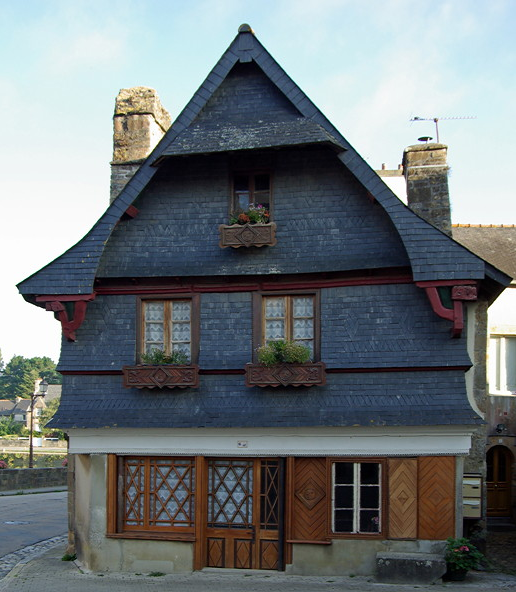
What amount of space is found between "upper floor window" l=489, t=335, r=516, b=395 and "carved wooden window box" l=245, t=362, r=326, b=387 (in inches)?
398

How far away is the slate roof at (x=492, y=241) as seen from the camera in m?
23.4

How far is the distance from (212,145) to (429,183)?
4.64 m

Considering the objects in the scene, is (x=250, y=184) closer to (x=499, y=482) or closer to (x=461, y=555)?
(x=461, y=555)

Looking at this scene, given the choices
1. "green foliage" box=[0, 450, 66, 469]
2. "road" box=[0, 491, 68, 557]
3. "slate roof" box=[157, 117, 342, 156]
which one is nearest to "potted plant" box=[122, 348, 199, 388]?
"slate roof" box=[157, 117, 342, 156]

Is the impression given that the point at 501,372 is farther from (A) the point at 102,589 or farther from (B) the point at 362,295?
(A) the point at 102,589

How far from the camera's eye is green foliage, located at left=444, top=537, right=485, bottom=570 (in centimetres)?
1409

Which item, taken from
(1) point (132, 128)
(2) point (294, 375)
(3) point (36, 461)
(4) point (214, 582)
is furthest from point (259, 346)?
(3) point (36, 461)

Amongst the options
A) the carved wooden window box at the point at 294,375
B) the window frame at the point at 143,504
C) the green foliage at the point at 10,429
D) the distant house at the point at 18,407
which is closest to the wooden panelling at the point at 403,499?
the carved wooden window box at the point at 294,375

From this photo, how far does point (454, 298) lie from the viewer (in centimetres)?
1457

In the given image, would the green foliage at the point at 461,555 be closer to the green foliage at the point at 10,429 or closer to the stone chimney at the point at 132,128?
the stone chimney at the point at 132,128

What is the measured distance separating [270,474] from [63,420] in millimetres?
3934

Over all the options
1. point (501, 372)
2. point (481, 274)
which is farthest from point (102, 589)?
point (501, 372)

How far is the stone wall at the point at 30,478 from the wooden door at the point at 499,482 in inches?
782

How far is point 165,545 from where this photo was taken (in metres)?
15.5
